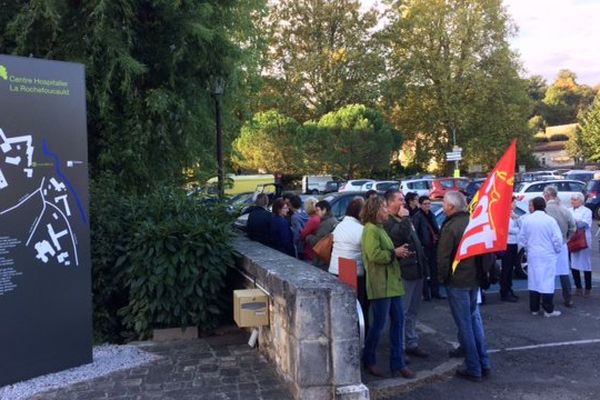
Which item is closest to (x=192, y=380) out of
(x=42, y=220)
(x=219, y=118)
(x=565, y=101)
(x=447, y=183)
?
(x=42, y=220)

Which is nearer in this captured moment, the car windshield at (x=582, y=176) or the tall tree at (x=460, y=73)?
the car windshield at (x=582, y=176)

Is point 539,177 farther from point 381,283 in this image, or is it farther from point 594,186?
point 381,283

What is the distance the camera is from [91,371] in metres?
5.30

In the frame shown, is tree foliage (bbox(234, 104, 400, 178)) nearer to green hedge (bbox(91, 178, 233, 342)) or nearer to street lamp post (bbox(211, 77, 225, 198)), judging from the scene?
street lamp post (bbox(211, 77, 225, 198))

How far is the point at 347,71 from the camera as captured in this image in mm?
45375

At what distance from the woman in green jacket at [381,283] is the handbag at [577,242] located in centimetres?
496

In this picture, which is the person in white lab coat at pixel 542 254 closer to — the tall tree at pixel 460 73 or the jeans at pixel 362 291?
the jeans at pixel 362 291

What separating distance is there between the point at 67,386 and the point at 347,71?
140ft

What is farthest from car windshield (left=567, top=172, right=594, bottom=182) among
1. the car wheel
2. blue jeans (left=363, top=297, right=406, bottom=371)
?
blue jeans (left=363, top=297, right=406, bottom=371)

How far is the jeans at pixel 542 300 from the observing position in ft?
26.5

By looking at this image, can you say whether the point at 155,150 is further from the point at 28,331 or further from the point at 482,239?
the point at 482,239

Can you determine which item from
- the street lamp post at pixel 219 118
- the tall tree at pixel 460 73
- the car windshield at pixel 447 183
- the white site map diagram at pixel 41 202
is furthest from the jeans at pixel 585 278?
the tall tree at pixel 460 73

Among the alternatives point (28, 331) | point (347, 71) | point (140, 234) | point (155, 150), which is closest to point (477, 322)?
point (140, 234)

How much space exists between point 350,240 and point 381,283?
0.70 meters
